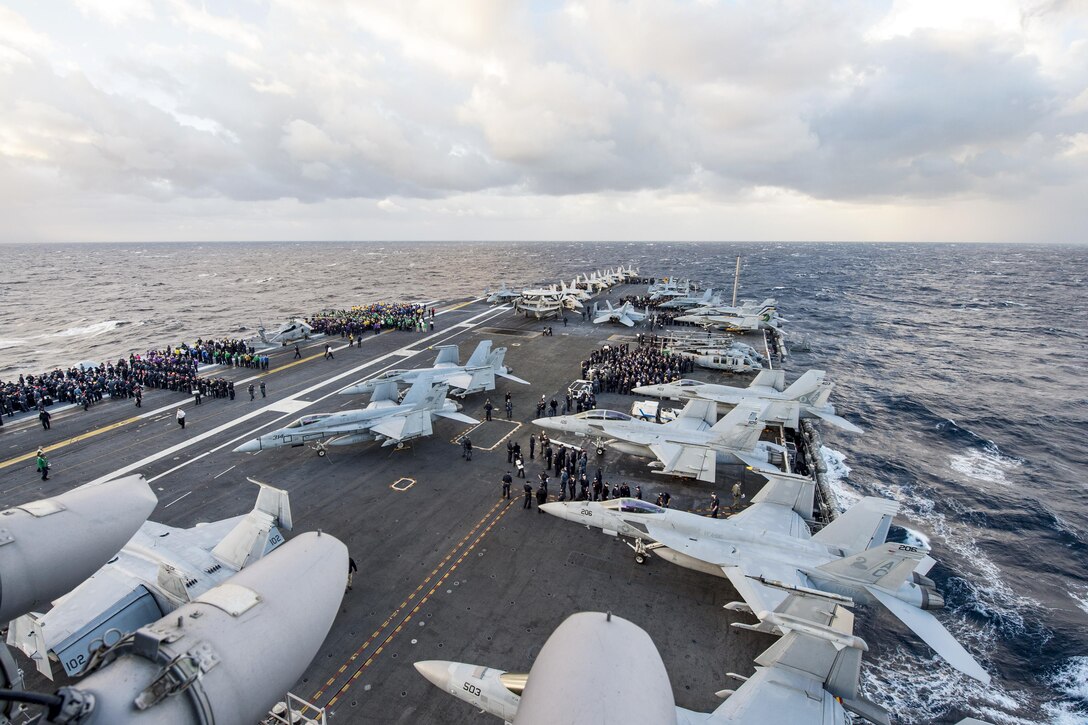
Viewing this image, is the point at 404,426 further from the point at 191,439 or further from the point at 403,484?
the point at 191,439

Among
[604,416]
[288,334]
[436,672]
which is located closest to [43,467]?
[436,672]

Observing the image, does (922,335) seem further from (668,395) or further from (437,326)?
(437,326)

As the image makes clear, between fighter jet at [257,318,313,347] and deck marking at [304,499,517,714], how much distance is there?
3773 centimetres

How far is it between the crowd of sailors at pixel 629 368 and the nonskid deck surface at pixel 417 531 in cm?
156

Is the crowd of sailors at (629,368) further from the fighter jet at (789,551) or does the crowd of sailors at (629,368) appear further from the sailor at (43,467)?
the sailor at (43,467)

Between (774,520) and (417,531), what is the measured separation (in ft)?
44.4

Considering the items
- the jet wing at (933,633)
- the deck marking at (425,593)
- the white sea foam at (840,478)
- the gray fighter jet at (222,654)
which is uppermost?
the gray fighter jet at (222,654)

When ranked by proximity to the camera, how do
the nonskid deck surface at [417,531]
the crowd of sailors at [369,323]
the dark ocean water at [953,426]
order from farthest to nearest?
the crowd of sailors at [369,323]
the dark ocean water at [953,426]
the nonskid deck surface at [417,531]

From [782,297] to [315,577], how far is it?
114 meters

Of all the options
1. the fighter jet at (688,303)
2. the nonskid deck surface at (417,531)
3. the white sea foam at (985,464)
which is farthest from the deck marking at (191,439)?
the fighter jet at (688,303)

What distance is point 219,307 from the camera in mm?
89812

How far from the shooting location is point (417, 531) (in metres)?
19.4

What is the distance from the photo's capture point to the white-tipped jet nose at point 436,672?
432 inches

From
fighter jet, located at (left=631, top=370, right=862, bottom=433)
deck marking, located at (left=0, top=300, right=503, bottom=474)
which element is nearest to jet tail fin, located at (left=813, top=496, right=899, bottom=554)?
fighter jet, located at (left=631, top=370, right=862, bottom=433)
